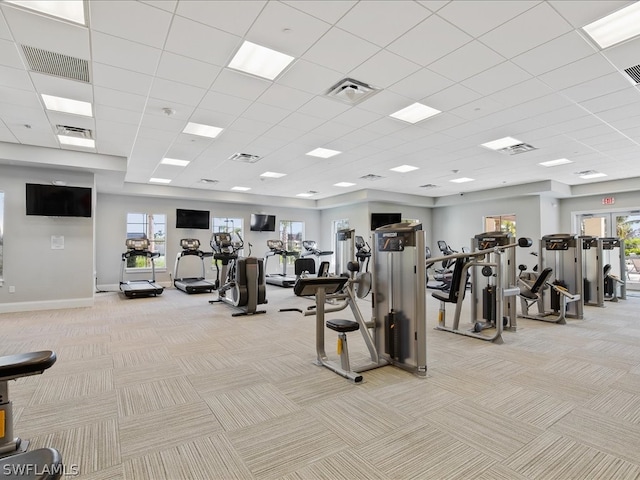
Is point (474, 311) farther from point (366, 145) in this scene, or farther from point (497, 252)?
point (366, 145)

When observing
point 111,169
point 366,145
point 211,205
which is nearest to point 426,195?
point 366,145

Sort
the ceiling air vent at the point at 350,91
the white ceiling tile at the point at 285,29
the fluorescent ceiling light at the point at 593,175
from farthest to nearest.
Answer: the fluorescent ceiling light at the point at 593,175
the ceiling air vent at the point at 350,91
the white ceiling tile at the point at 285,29

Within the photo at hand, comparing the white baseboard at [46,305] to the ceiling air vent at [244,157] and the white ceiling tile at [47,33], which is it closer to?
the ceiling air vent at [244,157]

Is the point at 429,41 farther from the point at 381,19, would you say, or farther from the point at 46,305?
the point at 46,305

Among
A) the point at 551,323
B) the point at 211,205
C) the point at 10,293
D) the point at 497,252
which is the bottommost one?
the point at 551,323

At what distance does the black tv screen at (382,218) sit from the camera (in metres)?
12.1

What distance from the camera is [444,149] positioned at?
21.7 feet

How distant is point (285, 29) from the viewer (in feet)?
9.70

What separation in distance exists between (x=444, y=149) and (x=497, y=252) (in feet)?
9.63

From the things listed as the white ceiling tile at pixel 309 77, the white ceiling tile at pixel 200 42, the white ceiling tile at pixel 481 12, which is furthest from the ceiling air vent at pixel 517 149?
the white ceiling tile at pixel 200 42

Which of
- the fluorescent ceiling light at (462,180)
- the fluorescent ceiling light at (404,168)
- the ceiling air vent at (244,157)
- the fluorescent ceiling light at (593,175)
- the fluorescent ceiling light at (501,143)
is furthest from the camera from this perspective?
the fluorescent ceiling light at (462,180)

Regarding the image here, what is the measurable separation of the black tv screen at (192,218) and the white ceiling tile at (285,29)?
9.35 meters

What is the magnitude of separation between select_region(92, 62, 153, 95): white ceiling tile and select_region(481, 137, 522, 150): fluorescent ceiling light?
562 cm

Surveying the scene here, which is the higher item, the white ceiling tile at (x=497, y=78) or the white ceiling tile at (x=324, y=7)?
the white ceiling tile at (x=324, y=7)
